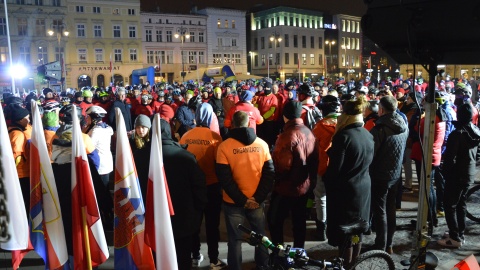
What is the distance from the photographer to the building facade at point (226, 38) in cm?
6475

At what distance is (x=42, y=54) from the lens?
177ft

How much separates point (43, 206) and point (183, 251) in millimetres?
1420

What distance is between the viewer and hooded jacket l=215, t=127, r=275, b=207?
443 centimetres

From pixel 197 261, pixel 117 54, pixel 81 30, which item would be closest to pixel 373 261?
pixel 197 261

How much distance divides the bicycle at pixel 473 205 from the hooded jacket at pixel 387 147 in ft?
6.43

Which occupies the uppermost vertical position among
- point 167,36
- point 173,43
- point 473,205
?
point 167,36

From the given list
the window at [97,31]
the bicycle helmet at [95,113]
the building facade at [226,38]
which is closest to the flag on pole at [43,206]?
the bicycle helmet at [95,113]

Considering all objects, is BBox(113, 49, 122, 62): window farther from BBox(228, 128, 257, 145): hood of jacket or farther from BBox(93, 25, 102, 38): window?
BBox(228, 128, 257, 145): hood of jacket

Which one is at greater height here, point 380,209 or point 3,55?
point 3,55

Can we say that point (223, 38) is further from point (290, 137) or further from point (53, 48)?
point (290, 137)

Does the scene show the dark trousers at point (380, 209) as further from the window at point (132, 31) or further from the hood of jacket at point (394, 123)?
the window at point (132, 31)

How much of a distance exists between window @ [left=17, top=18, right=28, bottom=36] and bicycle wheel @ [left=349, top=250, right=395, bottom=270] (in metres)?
57.6

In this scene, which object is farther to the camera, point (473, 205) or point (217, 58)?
point (217, 58)

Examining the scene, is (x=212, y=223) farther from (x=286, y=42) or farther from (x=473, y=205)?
(x=286, y=42)
